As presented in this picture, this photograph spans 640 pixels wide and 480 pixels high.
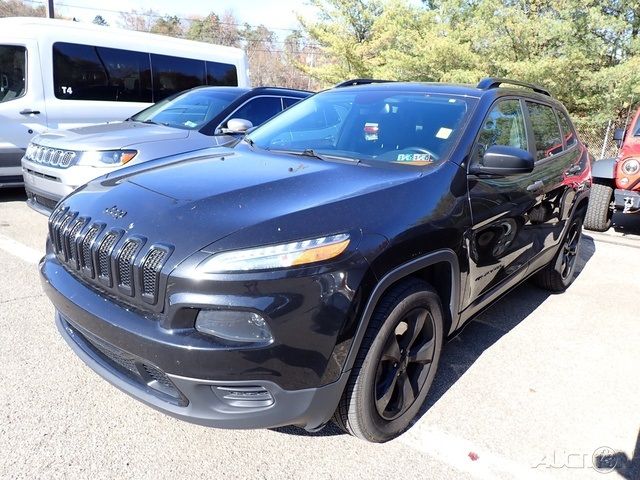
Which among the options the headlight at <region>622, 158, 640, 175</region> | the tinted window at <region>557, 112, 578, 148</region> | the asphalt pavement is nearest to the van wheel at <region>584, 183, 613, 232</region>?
the headlight at <region>622, 158, 640, 175</region>

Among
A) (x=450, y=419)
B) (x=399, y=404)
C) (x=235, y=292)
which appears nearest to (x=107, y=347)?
(x=235, y=292)

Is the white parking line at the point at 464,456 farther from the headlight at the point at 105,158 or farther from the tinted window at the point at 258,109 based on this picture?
the tinted window at the point at 258,109

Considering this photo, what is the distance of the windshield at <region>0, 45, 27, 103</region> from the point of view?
21.7 ft

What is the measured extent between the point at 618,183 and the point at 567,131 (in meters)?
2.85

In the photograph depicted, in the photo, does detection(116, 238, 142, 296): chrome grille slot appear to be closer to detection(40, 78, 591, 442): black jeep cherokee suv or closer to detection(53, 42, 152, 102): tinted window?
detection(40, 78, 591, 442): black jeep cherokee suv

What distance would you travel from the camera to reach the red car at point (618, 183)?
6441mm

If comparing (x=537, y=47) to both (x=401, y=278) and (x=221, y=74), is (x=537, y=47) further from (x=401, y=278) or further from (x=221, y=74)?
(x=401, y=278)

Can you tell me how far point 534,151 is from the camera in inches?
138

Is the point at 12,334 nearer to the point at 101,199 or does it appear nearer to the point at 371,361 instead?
the point at 101,199

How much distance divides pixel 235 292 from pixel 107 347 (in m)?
0.69

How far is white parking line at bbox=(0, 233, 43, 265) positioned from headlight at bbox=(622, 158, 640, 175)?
6.79 meters

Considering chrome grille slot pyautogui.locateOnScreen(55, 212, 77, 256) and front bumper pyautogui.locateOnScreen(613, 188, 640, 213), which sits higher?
chrome grille slot pyautogui.locateOnScreen(55, 212, 77, 256)

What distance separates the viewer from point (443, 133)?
2.82 m

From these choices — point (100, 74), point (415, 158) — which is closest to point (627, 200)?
point (415, 158)
